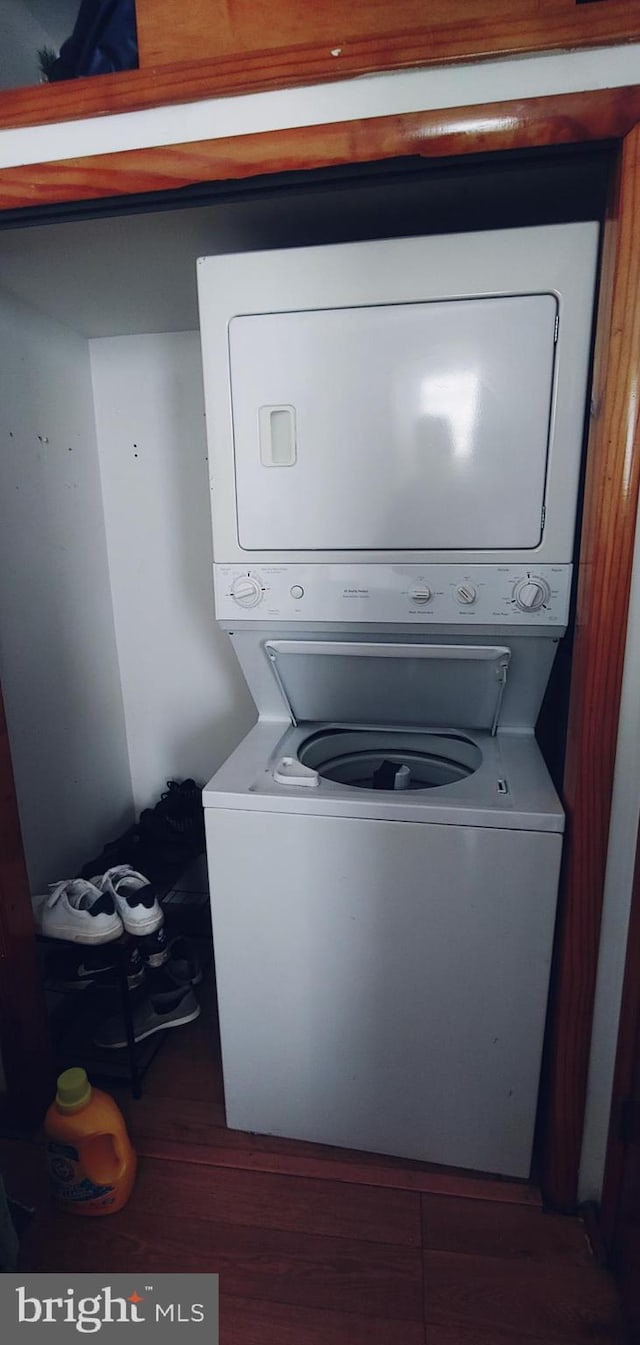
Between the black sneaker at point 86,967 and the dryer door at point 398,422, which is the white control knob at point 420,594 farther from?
the black sneaker at point 86,967

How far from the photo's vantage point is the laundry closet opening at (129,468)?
130cm

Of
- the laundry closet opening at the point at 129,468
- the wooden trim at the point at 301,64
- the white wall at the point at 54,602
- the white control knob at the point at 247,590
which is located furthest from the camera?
the white wall at the point at 54,602

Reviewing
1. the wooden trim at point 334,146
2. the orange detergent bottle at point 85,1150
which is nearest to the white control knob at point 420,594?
the wooden trim at point 334,146

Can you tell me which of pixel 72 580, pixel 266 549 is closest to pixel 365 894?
pixel 266 549

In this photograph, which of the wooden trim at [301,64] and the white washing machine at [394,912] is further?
the white washing machine at [394,912]

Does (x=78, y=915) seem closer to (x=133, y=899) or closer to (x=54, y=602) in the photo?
(x=133, y=899)

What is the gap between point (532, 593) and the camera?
1.32 metres

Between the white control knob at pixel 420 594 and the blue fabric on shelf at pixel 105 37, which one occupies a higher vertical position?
the blue fabric on shelf at pixel 105 37

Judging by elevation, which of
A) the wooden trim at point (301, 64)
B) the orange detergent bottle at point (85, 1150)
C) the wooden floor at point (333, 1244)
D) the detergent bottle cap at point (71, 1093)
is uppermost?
the wooden trim at point (301, 64)

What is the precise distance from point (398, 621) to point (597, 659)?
0.43 metres

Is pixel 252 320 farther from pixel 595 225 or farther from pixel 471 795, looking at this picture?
pixel 471 795

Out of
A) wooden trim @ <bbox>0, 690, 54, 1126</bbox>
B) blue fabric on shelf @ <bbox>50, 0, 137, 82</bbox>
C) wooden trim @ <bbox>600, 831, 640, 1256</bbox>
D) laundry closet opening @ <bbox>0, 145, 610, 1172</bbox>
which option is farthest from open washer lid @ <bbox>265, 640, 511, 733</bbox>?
blue fabric on shelf @ <bbox>50, 0, 137, 82</bbox>

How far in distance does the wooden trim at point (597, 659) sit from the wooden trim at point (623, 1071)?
0.21ft

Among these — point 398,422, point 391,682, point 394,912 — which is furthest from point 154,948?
point 398,422
